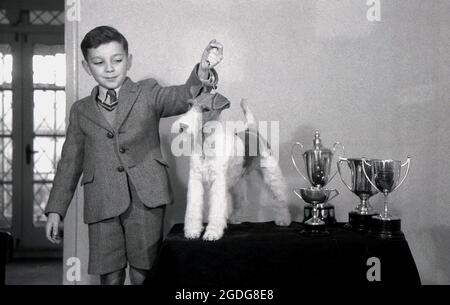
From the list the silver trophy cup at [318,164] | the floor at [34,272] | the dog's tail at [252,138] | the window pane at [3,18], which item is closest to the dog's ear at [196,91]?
the dog's tail at [252,138]

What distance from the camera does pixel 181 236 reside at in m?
1.43

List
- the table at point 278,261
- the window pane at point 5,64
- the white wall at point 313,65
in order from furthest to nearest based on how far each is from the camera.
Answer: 1. the window pane at point 5,64
2. the white wall at point 313,65
3. the table at point 278,261

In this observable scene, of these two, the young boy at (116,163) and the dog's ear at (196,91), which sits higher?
the dog's ear at (196,91)

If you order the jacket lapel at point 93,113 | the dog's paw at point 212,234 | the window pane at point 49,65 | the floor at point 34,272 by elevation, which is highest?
the window pane at point 49,65

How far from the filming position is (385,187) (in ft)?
4.84

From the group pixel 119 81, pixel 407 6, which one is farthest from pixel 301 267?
pixel 407 6

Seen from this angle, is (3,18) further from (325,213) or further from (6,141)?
(325,213)

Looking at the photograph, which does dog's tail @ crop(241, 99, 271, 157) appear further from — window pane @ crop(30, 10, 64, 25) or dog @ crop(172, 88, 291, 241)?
window pane @ crop(30, 10, 64, 25)

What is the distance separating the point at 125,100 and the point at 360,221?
90 centimetres

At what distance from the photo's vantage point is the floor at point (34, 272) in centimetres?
299

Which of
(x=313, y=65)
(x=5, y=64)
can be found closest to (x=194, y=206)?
(x=313, y=65)

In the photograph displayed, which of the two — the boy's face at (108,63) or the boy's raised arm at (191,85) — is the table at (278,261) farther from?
the boy's face at (108,63)

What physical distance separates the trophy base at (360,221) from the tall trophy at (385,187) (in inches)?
1.8

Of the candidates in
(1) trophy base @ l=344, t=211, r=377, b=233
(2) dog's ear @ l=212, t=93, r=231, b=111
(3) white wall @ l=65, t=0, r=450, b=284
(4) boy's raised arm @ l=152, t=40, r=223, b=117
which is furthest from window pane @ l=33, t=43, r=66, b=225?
(1) trophy base @ l=344, t=211, r=377, b=233
